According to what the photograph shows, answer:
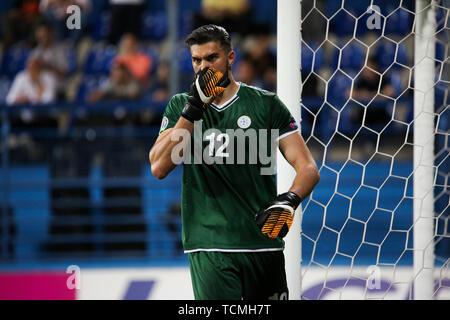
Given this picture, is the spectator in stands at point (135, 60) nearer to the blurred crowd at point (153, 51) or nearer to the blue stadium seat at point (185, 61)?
the blurred crowd at point (153, 51)

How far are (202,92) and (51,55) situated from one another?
5656mm

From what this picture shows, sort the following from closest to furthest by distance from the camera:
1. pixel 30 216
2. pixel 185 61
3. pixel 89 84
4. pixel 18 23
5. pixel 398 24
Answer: pixel 30 216 → pixel 398 24 → pixel 89 84 → pixel 185 61 → pixel 18 23

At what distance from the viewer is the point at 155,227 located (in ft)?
23.1

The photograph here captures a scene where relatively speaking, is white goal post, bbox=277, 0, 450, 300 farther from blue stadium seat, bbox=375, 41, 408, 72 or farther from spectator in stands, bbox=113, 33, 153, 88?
spectator in stands, bbox=113, 33, 153, 88

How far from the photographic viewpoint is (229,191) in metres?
2.97

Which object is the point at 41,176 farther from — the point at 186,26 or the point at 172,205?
the point at 186,26

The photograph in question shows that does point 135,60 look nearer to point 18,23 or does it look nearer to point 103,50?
point 103,50

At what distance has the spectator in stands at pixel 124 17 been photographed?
8.99m

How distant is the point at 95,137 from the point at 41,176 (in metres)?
0.88

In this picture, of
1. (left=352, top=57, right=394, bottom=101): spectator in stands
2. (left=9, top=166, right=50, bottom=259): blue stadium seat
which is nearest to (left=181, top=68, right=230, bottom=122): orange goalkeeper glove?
(left=9, top=166, right=50, bottom=259): blue stadium seat

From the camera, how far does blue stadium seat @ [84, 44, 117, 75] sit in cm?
898

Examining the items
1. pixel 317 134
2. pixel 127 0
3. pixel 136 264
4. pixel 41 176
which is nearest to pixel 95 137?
pixel 41 176

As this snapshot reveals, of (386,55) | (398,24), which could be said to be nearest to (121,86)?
(386,55)
